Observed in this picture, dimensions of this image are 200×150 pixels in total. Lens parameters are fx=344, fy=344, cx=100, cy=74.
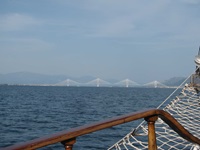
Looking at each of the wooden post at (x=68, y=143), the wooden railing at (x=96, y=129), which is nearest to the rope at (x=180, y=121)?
the wooden railing at (x=96, y=129)

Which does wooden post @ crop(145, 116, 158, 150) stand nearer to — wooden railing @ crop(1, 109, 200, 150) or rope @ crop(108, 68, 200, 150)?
wooden railing @ crop(1, 109, 200, 150)

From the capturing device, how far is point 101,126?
1.61 m

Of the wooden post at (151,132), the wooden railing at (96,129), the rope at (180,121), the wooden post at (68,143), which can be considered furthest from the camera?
the rope at (180,121)

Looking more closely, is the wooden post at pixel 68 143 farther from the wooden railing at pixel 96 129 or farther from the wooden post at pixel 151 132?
the wooden post at pixel 151 132

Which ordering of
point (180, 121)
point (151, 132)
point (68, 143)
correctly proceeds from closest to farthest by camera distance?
point (68, 143) < point (151, 132) < point (180, 121)

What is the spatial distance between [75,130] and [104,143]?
11.1 metres

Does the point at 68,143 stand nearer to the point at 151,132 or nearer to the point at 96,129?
the point at 96,129

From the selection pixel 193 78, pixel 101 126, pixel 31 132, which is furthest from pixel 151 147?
pixel 31 132

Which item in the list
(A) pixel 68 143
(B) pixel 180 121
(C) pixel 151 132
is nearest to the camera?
(A) pixel 68 143

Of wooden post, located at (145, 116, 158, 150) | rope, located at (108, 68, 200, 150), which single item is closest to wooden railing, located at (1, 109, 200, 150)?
wooden post, located at (145, 116, 158, 150)

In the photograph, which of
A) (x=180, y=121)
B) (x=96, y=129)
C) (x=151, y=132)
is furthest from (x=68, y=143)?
(x=180, y=121)

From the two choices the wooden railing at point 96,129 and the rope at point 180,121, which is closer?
the wooden railing at point 96,129

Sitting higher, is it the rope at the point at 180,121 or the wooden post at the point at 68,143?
the wooden post at the point at 68,143

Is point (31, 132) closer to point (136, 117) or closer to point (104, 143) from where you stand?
point (104, 143)
